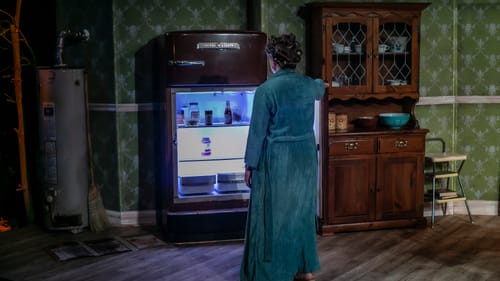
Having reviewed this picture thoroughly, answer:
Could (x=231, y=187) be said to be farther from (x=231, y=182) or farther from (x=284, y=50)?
(x=284, y=50)

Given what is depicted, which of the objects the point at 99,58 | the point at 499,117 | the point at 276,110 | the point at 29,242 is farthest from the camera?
the point at 499,117

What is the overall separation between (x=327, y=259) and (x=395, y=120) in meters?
1.39

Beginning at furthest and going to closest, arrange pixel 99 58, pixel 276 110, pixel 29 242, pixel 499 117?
pixel 499 117, pixel 99 58, pixel 29 242, pixel 276 110

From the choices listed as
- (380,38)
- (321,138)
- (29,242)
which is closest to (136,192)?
(29,242)

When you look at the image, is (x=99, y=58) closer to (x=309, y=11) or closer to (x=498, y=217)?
(x=309, y=11)

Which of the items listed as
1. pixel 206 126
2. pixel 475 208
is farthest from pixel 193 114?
pixel 475 208

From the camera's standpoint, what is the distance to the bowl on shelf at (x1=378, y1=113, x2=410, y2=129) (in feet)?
16.1

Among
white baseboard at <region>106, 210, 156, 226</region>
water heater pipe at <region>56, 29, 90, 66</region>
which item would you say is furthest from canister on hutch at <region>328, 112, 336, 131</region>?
water heater pipe at <region>56, 29, 90, 66</region>

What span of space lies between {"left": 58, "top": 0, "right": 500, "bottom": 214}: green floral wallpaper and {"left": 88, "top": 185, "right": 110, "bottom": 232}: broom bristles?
18 centimetres

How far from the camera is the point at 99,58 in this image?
4.96 meters

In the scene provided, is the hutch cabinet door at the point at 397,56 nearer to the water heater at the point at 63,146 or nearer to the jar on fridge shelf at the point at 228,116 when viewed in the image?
the jar on fridge shelf at the point at 228,116

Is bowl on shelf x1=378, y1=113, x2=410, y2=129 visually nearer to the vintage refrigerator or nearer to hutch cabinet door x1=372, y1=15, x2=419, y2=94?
hutch cabinet door x1=372, y1=15, x2=419, y2=94

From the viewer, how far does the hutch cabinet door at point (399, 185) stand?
4.78 m

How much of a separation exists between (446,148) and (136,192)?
2.66 metres
